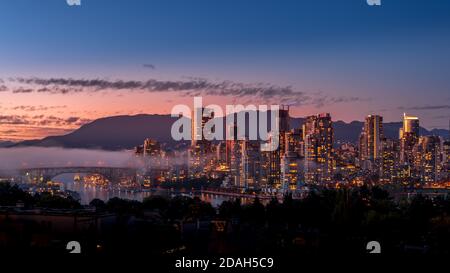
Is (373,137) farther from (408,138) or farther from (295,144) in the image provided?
(295,144)

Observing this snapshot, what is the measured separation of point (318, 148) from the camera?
1881 inches

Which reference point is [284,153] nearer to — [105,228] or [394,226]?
[394,226]

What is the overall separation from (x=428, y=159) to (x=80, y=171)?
26566 millimetres

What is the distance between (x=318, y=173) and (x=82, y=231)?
4063cm

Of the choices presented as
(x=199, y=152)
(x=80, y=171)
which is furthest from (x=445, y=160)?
(x=80, y=171)

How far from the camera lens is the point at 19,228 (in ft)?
19.2

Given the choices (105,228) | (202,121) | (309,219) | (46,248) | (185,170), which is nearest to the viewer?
(46,248)

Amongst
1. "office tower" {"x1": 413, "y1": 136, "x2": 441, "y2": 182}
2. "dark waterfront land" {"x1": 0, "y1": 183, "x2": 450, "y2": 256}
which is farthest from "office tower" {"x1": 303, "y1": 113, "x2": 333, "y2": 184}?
"dark waterfront land" {"x1": 0, "y1": 183, "x2": 450, "y2": 256}

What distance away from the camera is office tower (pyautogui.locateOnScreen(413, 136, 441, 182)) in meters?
45.5

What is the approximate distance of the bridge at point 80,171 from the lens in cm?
4066

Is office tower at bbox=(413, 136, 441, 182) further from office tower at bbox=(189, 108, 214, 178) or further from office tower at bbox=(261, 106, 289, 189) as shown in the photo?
office tower at bbox=(189, 108, 214, 178)

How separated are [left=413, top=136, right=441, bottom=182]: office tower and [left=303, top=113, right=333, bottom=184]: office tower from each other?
680 centimetres
